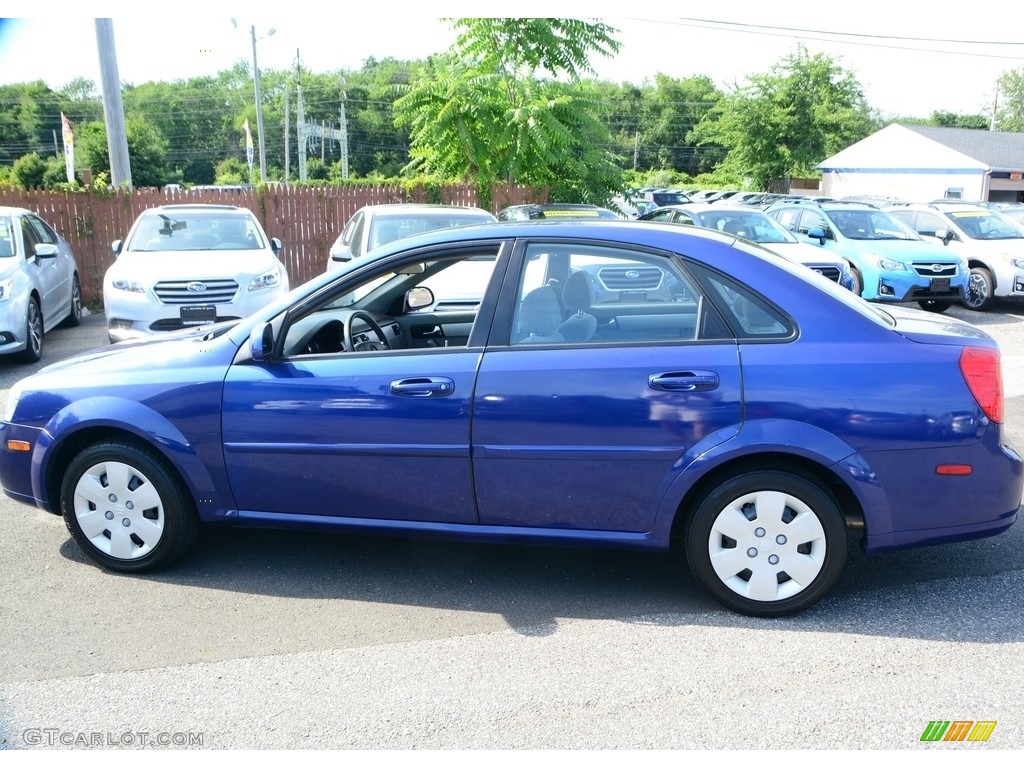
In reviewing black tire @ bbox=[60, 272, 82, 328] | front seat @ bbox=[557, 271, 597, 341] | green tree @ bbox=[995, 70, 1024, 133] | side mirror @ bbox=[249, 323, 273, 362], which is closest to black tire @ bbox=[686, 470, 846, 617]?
front seat @ bbox=[557, 271, 597, 341]

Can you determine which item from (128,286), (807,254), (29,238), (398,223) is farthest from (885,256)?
(29,238)

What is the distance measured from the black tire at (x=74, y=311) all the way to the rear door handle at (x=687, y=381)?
1039 cm

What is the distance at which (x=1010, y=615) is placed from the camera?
12.6 ft

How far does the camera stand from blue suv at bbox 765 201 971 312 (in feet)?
41.1

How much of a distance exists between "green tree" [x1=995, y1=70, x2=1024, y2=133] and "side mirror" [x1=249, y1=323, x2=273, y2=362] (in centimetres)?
9326

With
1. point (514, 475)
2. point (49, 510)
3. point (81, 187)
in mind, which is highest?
point (81, 187)

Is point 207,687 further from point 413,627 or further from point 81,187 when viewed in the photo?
point 81,187

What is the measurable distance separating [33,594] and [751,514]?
328cm

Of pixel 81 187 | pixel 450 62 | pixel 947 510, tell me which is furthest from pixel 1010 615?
pixel 450 62

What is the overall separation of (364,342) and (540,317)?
1.20 meters

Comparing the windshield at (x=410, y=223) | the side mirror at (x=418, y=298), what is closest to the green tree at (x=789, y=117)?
the windshield at (x=410, y=223)

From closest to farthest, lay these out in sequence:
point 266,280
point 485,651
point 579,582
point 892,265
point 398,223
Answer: point 485,651 → point 579,582 → point 266,280 → point 398,223 → point 892,265

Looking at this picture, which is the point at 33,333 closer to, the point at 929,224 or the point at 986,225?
the point at 929,224

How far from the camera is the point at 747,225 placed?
1312 cm
